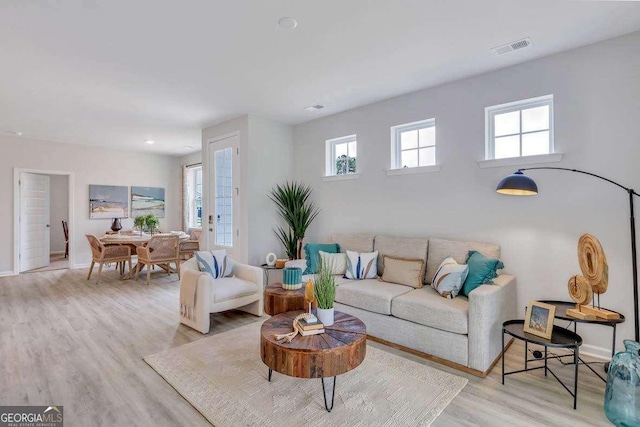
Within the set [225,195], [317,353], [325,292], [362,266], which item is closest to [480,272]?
[362,266]

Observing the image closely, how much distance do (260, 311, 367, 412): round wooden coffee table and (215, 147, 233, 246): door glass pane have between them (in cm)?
316

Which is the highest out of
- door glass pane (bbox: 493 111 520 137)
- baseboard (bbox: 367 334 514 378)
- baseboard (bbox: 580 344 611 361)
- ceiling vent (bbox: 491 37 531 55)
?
ceiling vent (bbox: 491 37 531 55)

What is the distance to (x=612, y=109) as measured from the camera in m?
2.68

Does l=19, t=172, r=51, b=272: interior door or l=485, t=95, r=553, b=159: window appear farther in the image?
l=19, t=172, r=51, b=272: interior door

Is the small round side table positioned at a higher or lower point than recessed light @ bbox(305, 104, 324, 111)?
lower

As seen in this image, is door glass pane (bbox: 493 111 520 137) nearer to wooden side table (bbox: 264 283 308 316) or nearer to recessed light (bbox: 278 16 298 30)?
recessed light (bbox: 278 16 298 30)

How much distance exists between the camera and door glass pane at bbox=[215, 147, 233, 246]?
5.07 meters

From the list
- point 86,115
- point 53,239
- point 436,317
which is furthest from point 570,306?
point 53,239

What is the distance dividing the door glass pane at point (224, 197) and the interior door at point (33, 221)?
4321 mm

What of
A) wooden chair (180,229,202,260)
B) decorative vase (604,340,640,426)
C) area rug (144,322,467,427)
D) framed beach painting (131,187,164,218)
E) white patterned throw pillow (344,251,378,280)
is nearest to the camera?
decorative vase (604,340,640,426)

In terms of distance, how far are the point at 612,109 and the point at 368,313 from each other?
2738 mm

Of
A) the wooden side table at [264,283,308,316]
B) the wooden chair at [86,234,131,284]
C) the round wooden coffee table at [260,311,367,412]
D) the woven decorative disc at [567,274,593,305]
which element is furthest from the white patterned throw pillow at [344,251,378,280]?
the wooden chair at [86,234,131,284]

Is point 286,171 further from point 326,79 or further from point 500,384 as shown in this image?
point 500,384

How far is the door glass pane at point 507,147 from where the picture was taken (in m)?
3.20
